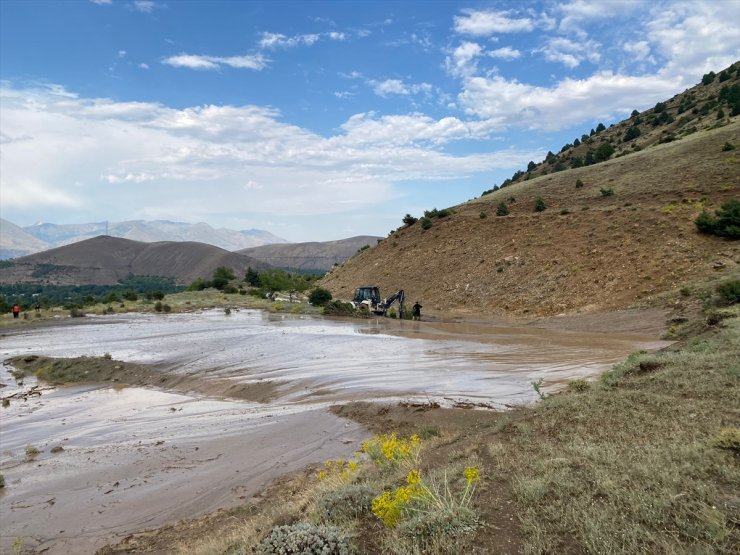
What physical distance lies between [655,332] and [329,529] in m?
23.4

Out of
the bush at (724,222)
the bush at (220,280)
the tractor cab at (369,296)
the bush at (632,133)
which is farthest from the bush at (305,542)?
the bush at (632,133)

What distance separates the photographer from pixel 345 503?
18.0 ft

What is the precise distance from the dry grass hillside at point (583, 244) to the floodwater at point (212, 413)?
27.9 ft

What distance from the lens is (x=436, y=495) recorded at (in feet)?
16.1

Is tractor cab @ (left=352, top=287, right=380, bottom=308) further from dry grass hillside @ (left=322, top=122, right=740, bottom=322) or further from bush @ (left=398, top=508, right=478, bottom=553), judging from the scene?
bush @ (left=398, top=508, right=478, bottom=553)

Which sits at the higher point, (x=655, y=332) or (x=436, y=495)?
(x=436, y=495)

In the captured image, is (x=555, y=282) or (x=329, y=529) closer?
(x=329, y=529)

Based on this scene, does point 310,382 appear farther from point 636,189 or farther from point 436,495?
point 636,189

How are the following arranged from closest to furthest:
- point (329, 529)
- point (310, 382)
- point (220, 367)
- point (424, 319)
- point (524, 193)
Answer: point (329, 529) → point (310, 382) → point (220, 367) → point (424, 319) → point (524, 193)

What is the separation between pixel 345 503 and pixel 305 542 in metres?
0.90

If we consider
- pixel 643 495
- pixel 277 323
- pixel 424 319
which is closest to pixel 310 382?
pixel 643 495

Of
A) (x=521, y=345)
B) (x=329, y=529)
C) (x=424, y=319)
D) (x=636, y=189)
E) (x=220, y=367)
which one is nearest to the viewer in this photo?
(x=329, y=529)

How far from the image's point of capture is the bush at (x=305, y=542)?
451cm

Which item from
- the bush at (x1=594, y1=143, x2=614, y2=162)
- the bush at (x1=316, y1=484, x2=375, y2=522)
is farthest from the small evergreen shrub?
the bush at (x1=316, y1=484, x2=375, y2=522)
